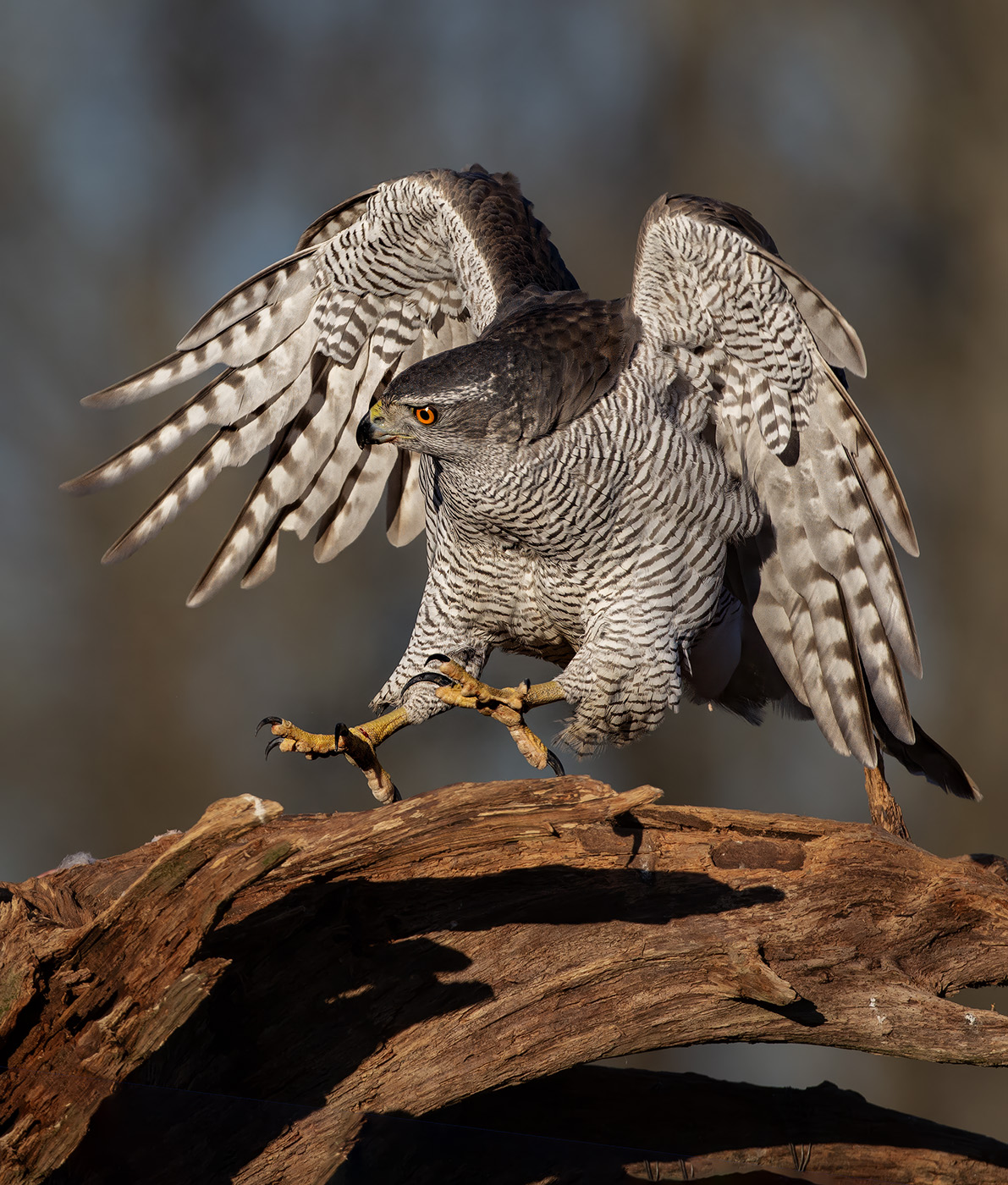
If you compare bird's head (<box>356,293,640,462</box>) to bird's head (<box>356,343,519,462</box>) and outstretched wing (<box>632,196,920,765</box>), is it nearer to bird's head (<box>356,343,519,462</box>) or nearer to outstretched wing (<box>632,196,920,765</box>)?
bird's head (<box>356,343,519,462</box>)

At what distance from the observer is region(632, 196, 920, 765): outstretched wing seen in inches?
101

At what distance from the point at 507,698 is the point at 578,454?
648mm

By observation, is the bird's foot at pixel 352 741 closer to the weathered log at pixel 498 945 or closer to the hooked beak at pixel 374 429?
the weathered log at pixel 498 945

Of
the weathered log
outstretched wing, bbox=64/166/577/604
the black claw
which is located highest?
outstretched wing, bbox=64/166/577/604

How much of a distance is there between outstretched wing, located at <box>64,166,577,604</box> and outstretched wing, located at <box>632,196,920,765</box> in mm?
550

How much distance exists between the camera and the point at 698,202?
262cm

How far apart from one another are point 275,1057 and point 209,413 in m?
1.88

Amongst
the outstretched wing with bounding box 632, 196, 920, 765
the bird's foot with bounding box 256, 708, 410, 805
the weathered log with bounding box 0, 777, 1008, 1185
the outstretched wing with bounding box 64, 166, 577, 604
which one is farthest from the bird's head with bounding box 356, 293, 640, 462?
the weathered log with bounding box 0, 777, 1008, 1185

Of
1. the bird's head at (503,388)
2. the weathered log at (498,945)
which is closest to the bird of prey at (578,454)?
the bird's head at (503,388)

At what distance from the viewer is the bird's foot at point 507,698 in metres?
2.62

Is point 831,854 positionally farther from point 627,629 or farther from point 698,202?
point 698,202

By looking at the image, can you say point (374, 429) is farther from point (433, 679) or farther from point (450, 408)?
point (433, 679)

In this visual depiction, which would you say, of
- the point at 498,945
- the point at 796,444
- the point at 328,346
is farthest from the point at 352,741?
the point at 796,444

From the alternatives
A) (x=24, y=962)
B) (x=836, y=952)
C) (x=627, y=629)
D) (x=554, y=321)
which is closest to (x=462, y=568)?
(x=627, y=629)
